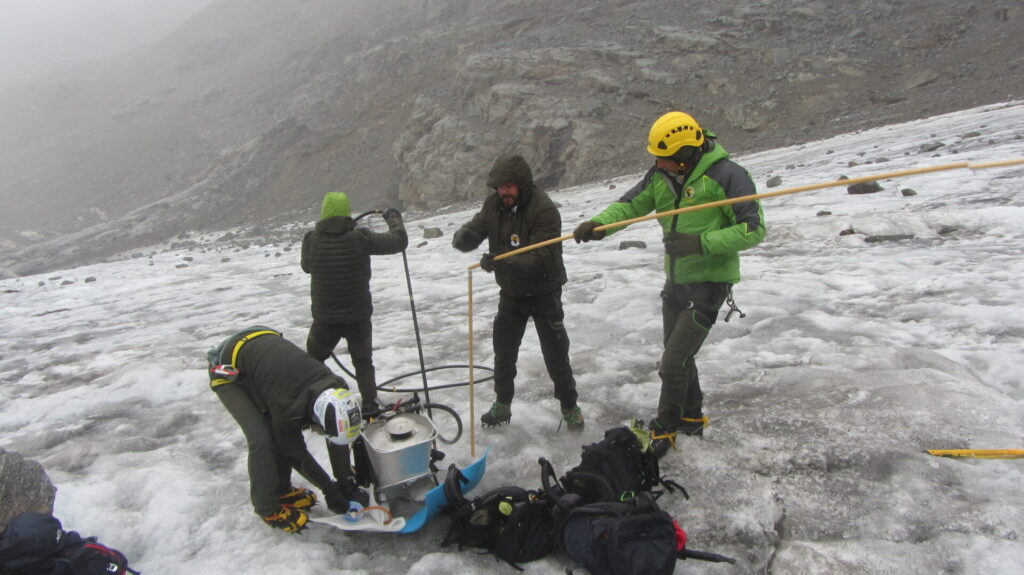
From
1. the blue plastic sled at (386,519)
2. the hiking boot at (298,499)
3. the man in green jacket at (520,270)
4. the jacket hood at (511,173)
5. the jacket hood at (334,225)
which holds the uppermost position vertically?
the jacket hood at (511,173)

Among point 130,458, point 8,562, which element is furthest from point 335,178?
point 8,562

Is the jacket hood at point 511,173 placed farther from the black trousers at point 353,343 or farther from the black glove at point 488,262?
the black trousers at point 353,343

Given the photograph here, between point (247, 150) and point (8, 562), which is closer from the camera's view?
point (8, 562)

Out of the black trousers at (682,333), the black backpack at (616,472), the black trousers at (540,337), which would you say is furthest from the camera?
the black trousers at (540,337)

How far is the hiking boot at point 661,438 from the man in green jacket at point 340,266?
2252mm

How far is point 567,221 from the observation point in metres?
14.2

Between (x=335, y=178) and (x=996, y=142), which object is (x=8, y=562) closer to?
(x=996, y=142)

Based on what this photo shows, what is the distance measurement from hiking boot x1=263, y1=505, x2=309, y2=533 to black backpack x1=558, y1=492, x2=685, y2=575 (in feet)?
5.03

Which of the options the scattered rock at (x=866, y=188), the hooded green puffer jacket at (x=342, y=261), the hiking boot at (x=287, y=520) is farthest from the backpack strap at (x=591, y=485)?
the scattered rock at (x=866, y=188)

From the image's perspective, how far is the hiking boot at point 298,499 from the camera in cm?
358

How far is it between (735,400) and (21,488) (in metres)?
4.86

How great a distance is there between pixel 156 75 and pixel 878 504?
8671 cm

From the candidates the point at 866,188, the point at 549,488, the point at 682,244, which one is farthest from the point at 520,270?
the point at 866,188

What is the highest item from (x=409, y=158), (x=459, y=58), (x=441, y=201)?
(x=459, y=58)
